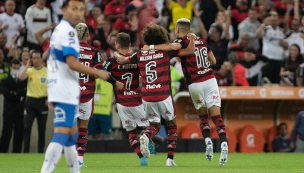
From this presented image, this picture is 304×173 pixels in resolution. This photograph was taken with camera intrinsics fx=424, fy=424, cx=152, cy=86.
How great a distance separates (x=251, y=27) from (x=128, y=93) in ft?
28.0

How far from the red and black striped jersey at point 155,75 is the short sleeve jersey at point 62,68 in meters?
2.52

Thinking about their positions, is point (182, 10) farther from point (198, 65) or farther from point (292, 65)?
point (198, 65)

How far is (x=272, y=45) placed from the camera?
561 inches

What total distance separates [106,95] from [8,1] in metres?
4.68

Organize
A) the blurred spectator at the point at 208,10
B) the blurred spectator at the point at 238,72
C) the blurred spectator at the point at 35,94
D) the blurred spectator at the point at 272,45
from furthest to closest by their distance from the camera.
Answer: the blurred spectator at the point at 208,10 → the blurred spectator at the point at 272,45 → the blurred spectator at the point at 238,72 → the blurred spectator at the point at 35,94

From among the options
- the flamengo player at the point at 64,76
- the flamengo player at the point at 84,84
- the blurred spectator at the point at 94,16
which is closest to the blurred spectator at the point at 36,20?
the blurred spectator at the point at 94,16

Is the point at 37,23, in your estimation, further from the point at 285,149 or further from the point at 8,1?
the point at 285,149

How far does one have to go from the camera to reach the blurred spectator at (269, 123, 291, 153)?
12.6m

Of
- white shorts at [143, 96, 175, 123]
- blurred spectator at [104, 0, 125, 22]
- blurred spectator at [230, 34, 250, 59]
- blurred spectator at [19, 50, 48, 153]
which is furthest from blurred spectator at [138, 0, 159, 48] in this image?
white shorts at [143, 96, 175, 123]

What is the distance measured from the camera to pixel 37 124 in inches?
452

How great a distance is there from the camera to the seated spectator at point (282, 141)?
495 inches

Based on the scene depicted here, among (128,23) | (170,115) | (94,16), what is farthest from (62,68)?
(94,16)

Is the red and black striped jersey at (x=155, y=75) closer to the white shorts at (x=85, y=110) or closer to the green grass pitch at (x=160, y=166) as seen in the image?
the white shorts at (x=85, y=110)

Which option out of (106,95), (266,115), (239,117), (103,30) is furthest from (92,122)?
(266,115)
